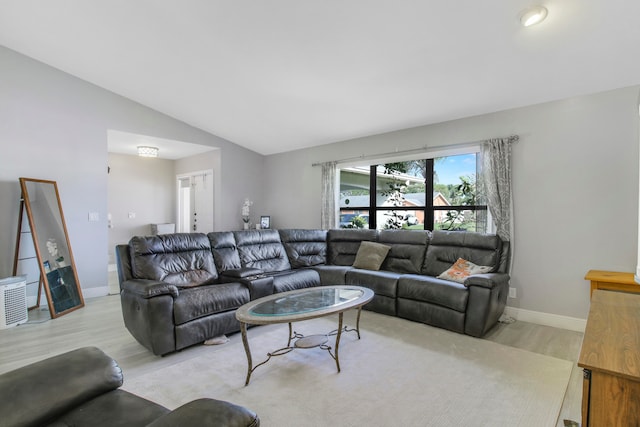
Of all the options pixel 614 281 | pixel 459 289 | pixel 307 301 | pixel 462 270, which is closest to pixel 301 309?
pixel 307 301

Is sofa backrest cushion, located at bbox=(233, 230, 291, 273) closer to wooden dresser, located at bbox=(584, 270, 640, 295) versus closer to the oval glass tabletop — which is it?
the oval glass tabletop

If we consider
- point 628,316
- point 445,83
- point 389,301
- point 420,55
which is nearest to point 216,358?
point 389,301

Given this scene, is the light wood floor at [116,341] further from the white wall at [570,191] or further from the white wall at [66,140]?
the white wall at [66,140]

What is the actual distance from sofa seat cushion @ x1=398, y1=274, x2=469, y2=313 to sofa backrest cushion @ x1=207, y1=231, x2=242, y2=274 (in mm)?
1988

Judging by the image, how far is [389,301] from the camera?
11.8 ft

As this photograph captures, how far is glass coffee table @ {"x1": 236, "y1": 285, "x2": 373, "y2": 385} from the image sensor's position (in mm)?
2174

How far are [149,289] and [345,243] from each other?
288 centimetres

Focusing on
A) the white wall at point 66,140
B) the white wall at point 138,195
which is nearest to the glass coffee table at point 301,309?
the white wall at point 66,140

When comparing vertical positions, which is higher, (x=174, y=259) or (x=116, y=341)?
(x=174, y=259)

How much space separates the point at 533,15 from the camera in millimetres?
2219

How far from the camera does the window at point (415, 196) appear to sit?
163 inches

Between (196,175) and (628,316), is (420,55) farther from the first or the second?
(196,175)

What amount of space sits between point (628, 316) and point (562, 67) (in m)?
2.46

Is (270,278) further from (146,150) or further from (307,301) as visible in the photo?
(146,150)
